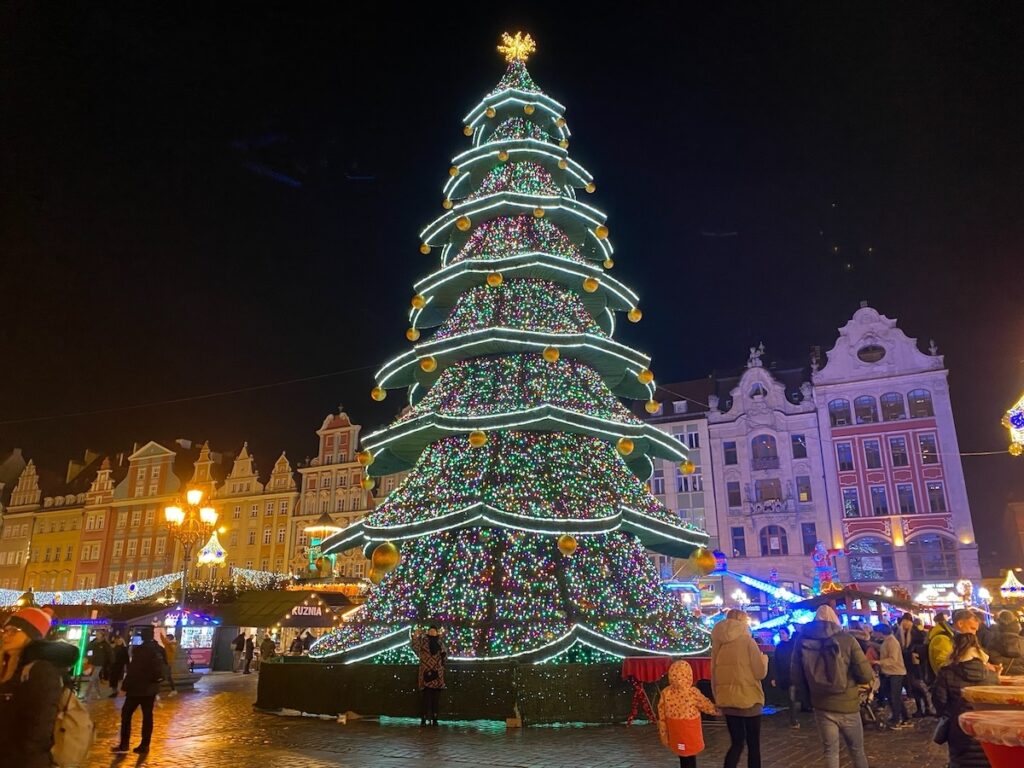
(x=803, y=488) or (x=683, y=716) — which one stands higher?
(x=803, y=488)

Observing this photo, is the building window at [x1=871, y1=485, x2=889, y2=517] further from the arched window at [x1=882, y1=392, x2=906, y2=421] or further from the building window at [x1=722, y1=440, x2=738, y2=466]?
the building window at [x1=722, y1=440, x2=738, y2=466]

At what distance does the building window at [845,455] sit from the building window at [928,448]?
11.1ft

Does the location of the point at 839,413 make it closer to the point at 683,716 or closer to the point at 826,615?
→ the point at 826,615

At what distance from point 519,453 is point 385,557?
3.05m

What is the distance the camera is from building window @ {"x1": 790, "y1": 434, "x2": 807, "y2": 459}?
41.0 m

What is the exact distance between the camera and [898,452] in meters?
38.8

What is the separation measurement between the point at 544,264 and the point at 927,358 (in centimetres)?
3285

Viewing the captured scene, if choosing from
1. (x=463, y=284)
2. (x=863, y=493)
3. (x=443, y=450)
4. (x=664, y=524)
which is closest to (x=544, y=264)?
(x=463, y=284)

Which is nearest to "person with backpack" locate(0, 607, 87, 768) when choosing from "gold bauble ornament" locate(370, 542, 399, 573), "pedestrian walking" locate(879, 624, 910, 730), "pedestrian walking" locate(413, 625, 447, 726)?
"pedestrian walking" locate(413, 625, 447, 726)

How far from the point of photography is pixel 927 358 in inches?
1548

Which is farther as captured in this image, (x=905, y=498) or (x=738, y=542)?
(x=738, y=542)

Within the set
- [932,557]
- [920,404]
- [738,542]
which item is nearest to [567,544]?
[738,542]

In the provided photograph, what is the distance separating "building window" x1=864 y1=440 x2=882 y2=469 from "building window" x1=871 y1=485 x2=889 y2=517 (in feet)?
3.92

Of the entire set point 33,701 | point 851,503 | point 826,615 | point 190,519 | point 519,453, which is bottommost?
point 33,701
